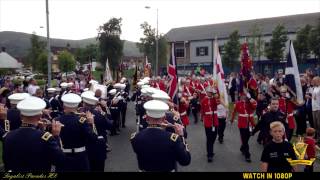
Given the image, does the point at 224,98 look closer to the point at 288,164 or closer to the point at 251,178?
the point at 288,164

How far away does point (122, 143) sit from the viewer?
1375 cm

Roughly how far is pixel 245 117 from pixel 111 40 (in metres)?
34.5

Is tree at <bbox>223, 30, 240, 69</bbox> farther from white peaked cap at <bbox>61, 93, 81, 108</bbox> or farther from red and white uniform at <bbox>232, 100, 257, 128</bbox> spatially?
white peaked cap at <bbox>61, 93, 81, 108</bbox>

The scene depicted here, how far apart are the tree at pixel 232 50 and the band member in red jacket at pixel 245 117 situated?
40342mm

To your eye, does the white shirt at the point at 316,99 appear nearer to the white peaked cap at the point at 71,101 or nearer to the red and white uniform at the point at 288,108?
the red and white uniform at the point at 288,108

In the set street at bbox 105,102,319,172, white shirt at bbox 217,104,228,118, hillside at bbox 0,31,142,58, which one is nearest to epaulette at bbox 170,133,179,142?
street at bbox 105,102,319,172

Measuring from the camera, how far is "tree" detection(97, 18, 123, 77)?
4447cm

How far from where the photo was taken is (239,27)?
6288 cm

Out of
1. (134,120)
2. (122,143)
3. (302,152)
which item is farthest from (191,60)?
(302,152)

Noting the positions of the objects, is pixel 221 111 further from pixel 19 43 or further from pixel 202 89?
pixel 19 43

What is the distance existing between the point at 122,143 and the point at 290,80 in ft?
20.0

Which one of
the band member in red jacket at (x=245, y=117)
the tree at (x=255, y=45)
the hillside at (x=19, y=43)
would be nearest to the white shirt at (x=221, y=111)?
the band member in red jacket at (x=245, y=117)

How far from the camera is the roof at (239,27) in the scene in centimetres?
5650

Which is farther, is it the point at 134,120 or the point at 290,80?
the point at 134,120
